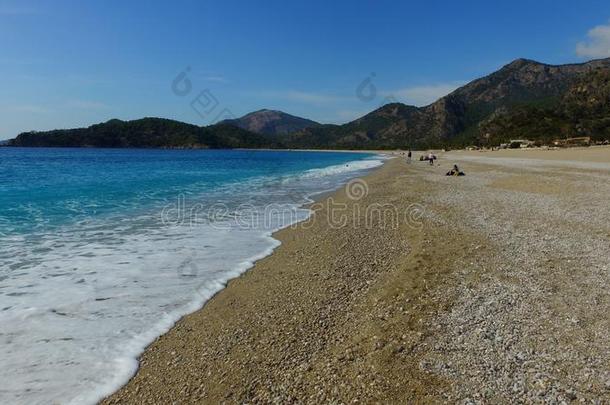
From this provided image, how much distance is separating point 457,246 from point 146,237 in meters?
9.85

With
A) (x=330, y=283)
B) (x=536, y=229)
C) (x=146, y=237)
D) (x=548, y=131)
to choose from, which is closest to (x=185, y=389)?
(x=330, y=283)

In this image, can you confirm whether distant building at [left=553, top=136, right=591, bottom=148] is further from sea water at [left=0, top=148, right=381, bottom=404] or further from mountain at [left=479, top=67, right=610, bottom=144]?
sea water at [left=0, top=148, right=381, bottom=404]

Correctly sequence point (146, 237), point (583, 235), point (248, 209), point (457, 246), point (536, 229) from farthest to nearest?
1. point (248, 209)
2. point (146, 237)
3. point (536, 229)
4. point (583, 235)
5. point (457, 246)

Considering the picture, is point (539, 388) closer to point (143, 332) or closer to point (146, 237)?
point (143, 332)

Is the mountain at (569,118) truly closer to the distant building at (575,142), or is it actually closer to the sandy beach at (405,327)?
the distant building at (575,142)

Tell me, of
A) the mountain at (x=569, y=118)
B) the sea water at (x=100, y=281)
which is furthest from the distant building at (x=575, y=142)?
the sea water at (x=100, y=281)

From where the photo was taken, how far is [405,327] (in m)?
5.87

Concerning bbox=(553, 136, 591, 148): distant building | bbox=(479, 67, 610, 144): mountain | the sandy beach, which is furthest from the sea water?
bbox=(479, 67, 610, 144): mountain

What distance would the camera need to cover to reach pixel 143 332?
6301 mm

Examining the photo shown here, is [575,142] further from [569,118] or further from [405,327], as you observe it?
[405,327]

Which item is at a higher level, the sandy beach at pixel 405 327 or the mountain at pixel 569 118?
the mountain at pixel 569 118

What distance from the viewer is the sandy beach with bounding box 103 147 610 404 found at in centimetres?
446

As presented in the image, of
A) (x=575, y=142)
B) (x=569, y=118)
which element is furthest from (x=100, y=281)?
(x=569, y=118)

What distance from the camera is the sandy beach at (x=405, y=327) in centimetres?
446
